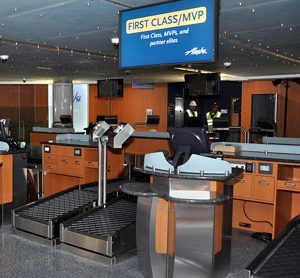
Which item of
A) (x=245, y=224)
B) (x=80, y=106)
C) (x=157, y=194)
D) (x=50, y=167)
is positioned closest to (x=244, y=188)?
(x=245, y=224)

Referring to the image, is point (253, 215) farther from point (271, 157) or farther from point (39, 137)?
point (39, 137)

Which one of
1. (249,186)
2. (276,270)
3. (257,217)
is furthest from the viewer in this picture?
(257,217)

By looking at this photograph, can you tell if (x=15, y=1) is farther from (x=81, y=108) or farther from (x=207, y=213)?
(x=81, y=108)

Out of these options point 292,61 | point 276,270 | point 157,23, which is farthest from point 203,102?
point 276,270

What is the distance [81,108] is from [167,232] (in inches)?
600

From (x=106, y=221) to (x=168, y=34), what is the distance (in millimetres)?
2100

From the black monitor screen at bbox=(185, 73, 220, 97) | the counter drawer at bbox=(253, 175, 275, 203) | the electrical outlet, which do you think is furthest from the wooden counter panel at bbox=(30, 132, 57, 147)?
the counter drawer at bbox=(253, 175, 275, 203)

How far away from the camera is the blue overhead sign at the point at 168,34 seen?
11.0ft

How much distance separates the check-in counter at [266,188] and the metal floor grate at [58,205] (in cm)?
178

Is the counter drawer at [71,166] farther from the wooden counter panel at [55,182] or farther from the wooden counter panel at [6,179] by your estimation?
the wooden counter panel at [6,179]

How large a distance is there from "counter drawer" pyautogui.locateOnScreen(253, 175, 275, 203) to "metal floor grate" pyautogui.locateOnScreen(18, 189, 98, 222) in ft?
6.52

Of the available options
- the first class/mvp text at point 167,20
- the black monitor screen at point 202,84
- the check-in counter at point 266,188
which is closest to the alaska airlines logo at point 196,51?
the first class/mvp text at point 167,20

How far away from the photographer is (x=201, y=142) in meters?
3.34

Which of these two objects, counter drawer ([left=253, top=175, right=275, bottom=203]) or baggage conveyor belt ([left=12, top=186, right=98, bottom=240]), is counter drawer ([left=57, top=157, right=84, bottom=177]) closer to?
baggage conveyor belt ([left=12, top=186, right=98, bottom=240])
